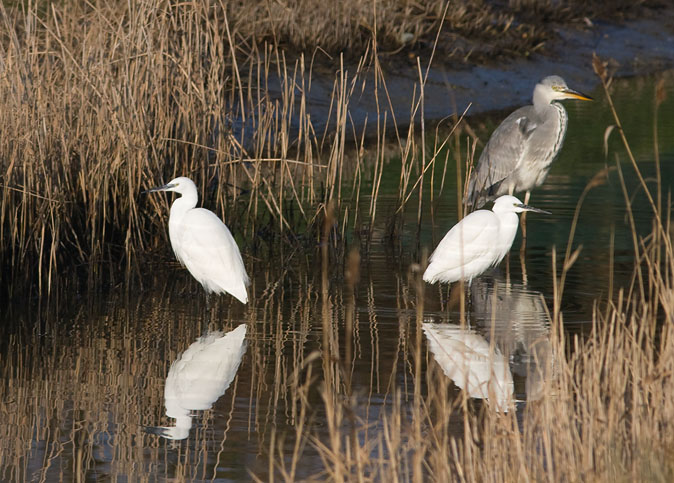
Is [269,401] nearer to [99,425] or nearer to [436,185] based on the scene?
[99,425]

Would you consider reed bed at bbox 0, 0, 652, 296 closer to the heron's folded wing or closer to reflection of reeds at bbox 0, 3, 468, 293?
reflection of reeds at bbox 0, 3, 468, 293

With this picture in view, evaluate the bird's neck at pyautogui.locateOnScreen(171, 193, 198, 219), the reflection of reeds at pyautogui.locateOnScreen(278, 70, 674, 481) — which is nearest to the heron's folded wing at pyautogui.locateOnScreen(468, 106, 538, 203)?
the bird's neck at pyautogui.locateOnScreen(171, 193, 198, 219)

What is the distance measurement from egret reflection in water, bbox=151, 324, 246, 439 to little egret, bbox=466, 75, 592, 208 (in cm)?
394

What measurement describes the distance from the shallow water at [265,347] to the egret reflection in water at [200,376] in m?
0.04

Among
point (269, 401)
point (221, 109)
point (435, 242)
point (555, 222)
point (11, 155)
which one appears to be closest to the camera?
point (269, 401)

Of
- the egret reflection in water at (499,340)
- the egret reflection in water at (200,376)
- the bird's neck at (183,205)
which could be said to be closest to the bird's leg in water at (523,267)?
the egret reflection in water at (499,340)

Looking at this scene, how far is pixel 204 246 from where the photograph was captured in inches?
243

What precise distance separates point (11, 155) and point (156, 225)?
1481mm

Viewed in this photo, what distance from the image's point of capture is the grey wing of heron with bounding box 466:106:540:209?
904cm

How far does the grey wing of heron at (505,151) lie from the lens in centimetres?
904

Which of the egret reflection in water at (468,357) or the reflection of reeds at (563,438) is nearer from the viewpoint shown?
the reflection of reeds at (563,438)

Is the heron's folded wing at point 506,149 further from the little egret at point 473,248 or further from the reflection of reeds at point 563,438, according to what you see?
the reflection of reeds at point 563,438

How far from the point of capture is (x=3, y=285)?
6090 millimetres

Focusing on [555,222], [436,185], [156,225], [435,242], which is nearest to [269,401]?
[156,225]
